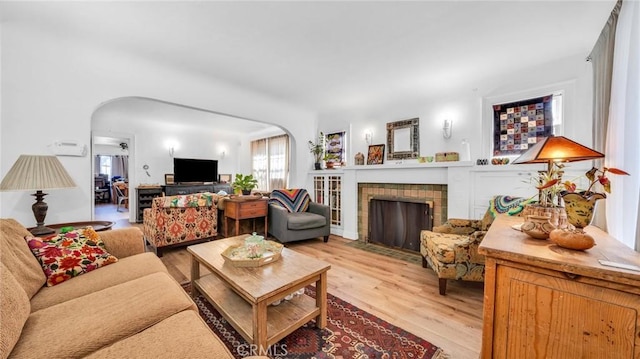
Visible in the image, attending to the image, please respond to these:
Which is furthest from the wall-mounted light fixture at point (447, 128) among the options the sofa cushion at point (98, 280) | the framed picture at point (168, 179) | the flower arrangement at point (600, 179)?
the framed picture at point (168, 179)

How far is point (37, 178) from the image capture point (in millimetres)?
1738

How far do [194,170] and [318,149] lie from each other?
3.36m

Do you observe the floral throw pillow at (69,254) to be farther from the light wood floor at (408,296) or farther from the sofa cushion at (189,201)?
the sofa cushion at (189,201)

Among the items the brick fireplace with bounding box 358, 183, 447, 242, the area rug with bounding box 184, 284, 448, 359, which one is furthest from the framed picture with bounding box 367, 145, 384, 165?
the area rug with bounding box 184, 284, 448, 359

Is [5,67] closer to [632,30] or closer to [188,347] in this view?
[188,347]

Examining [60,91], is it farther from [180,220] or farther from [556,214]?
[556,214]

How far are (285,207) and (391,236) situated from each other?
5.73 feet

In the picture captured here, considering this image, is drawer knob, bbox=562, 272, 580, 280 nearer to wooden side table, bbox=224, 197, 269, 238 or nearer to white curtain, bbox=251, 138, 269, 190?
wooden side table, bbox=224, 197, 269, 238

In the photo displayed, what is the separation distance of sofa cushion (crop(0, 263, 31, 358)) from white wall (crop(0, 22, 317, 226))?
1705 mm

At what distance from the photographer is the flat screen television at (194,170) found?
550 centimetres

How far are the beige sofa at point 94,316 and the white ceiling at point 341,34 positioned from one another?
1.69 meters

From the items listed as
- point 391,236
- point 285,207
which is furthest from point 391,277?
point 285,207

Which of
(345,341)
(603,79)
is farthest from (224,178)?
(603,79)

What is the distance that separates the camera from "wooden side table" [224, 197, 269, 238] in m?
3.42
